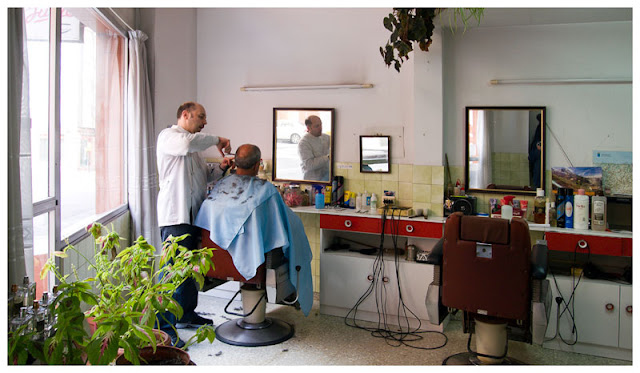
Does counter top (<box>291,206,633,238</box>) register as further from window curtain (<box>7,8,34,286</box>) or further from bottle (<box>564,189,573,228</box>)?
window curtain (<box>7,8,34,286</box>)

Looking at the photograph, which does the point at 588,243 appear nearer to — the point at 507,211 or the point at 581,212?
the point at 581,212

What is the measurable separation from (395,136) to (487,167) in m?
0.76

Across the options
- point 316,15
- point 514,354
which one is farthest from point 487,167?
point 316,15

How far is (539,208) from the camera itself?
3.72 meters

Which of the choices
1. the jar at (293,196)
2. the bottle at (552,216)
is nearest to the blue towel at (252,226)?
the jar at (293,196)

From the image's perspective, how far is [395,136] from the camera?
14.0 ft

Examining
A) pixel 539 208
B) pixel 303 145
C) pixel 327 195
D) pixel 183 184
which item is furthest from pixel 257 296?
pixel 539 208

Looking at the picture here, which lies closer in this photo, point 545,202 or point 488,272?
point 488,272

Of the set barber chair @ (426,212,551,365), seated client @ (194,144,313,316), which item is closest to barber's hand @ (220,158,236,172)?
seated client @ (194,144,313,316)

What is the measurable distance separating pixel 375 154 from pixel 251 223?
1.46 m

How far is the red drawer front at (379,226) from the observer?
149 inches

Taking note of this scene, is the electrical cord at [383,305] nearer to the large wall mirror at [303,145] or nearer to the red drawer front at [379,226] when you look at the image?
the red drawer front at [379,226]
